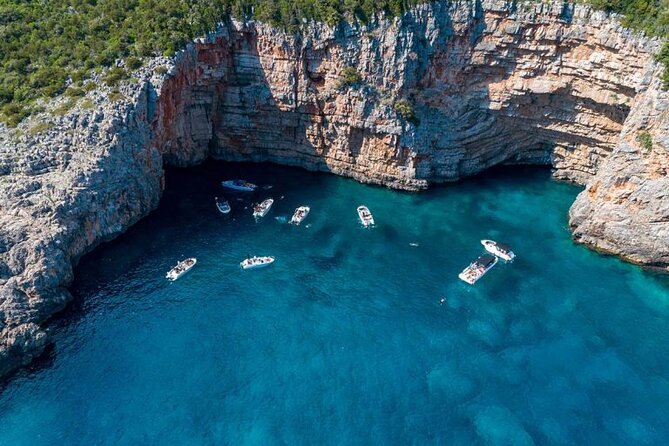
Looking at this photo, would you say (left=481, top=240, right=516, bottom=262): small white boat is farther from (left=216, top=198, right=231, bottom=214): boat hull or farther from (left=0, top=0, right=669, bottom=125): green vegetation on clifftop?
(left=216, top=198, right=231, bottom=214): boat hull

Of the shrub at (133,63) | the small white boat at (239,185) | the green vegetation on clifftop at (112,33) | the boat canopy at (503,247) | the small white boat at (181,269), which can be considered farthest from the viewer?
the small white boat at (239,185)

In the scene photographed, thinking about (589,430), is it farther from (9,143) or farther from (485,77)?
(9,143)

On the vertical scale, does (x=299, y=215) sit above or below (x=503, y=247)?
above

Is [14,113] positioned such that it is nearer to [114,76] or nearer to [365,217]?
[114,76]

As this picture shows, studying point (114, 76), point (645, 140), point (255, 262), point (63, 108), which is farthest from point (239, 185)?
point (645, 140)

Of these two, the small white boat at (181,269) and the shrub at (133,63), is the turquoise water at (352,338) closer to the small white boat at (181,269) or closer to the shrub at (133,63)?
the small white boat at (181,269)

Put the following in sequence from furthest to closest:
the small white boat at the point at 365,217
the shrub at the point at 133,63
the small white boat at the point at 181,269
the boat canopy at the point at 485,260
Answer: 1. the small white boat at the point at 365,217
2. the shrub at the point at 133,63
3. the boat canopy at the point at 485,260
4. the small white boat at the point at 181,269

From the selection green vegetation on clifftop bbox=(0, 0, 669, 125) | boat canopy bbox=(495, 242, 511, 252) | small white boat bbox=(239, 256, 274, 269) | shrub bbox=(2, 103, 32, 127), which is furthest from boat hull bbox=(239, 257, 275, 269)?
shrub bbox=(2, 103, 32, 127)

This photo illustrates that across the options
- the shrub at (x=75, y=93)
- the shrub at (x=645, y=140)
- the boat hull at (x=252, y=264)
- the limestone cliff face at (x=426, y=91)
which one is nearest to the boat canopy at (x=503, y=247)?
the limestone cliff face at (x=426, y=91)
